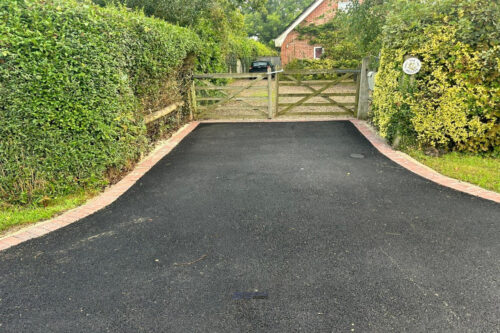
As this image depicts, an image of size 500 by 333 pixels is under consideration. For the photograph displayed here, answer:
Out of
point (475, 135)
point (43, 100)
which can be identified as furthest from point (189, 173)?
point (475, 135)

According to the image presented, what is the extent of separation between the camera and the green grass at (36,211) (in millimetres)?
4270

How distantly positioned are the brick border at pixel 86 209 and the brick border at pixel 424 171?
5192mm

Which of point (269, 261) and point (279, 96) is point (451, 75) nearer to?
point (269, 261)

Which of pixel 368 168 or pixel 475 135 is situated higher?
pixel 475 135

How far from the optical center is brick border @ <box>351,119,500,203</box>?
473 cm

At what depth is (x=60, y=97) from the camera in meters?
4.69

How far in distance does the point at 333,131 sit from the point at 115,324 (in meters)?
7.75

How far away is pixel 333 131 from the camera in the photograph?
9039 millimetres

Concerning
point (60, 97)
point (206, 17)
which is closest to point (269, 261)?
point (60, 97)

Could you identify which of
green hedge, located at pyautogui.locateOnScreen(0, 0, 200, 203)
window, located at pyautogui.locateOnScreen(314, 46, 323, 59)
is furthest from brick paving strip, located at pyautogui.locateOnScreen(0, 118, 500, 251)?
window, located at pyautogui.locateOnScreen(314, 46, 323, 59)

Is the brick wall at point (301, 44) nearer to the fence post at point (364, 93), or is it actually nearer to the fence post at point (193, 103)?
the fence post at point (364, 93)

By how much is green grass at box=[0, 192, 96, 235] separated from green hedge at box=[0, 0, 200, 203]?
0.16m

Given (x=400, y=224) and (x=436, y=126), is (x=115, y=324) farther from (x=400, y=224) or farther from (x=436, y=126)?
(x=436, y=126)

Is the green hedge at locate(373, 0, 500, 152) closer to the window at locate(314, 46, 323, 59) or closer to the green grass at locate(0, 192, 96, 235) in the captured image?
the green grass at locate(0, 192, 96, 235)
